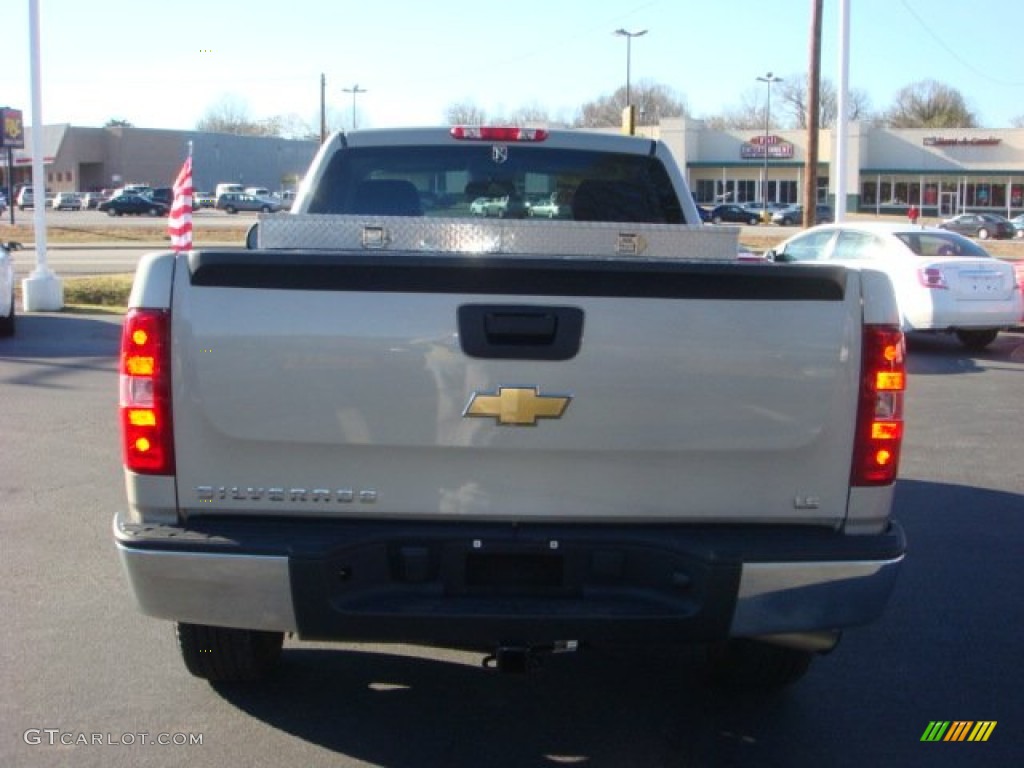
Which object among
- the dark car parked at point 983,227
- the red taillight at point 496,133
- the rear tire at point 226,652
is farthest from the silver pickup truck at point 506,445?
the dark car parked at point 983,227

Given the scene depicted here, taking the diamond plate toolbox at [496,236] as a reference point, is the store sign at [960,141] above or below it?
above

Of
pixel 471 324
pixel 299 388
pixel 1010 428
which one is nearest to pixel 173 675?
pixel 299 388

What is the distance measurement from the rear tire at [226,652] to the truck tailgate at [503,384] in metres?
0.90

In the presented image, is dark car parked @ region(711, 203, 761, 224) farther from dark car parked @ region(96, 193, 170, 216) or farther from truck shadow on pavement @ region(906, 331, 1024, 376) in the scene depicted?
truck shadow on pavement @ region(906, 331, 1024, 376)

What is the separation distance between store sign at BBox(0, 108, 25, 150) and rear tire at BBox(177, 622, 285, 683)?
49.3 metres

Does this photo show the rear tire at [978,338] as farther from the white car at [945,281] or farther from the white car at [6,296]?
the white car at [6,296]

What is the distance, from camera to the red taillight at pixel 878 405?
370 cm

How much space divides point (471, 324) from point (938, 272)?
13089mm

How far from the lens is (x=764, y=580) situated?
362 centimetres

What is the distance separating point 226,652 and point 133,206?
7009cm

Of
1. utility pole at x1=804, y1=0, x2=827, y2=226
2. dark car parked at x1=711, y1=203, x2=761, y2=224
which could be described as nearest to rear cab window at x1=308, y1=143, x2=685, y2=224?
utility pole at x1=804, y1=0, x2=827, y2=226

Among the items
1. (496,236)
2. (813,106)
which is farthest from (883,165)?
(496,236)

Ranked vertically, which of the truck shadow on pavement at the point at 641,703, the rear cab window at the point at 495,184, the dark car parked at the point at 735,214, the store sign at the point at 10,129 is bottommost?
the truck shadow on pavement at the point at 641,703

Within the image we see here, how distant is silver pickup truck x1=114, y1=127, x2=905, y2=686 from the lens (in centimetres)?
357
